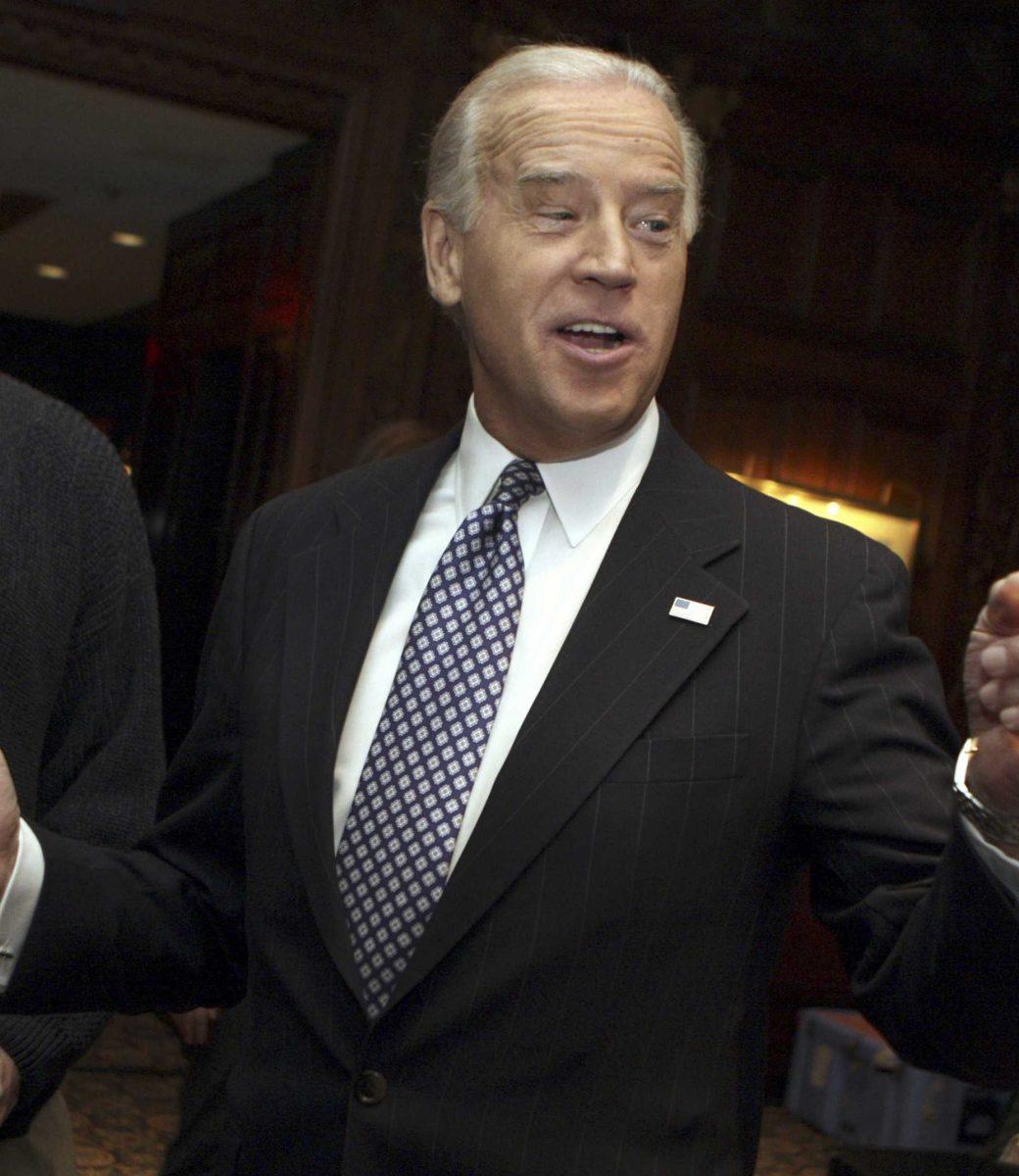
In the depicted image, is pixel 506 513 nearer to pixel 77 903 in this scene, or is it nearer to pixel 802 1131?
pixel 77 903

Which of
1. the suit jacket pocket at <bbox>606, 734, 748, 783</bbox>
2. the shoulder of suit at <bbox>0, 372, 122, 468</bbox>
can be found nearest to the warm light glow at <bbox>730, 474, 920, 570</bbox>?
the shoulder of suit at <bbox>0, 372, 122, 468</bbox>

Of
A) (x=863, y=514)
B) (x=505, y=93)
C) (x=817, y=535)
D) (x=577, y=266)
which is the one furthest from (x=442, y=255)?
(x=863, y=514)

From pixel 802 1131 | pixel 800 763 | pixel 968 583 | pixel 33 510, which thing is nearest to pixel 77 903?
pixel 33 510

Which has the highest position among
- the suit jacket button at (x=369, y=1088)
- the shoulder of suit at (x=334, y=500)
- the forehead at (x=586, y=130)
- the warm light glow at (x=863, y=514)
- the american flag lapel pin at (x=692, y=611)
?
the warm light glow at (x=863, y=514)

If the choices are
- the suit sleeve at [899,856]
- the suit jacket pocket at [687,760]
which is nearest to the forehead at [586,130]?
the suit sleeve at [899,856]

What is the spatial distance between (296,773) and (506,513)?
0.35 meters

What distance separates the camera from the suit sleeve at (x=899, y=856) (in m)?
1.30

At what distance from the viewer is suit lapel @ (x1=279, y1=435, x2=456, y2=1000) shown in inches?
64.0

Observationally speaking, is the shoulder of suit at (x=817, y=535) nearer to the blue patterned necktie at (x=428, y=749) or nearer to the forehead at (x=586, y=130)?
the blue patterned necktie at (x=428, y=749)

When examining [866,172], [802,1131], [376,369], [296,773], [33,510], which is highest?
[866,172]

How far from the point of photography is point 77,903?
1670mm

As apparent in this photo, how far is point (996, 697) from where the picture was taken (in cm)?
116

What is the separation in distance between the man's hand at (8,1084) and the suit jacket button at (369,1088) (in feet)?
1.16

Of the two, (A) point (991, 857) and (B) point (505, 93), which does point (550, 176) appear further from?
(A) point (991, 857)
